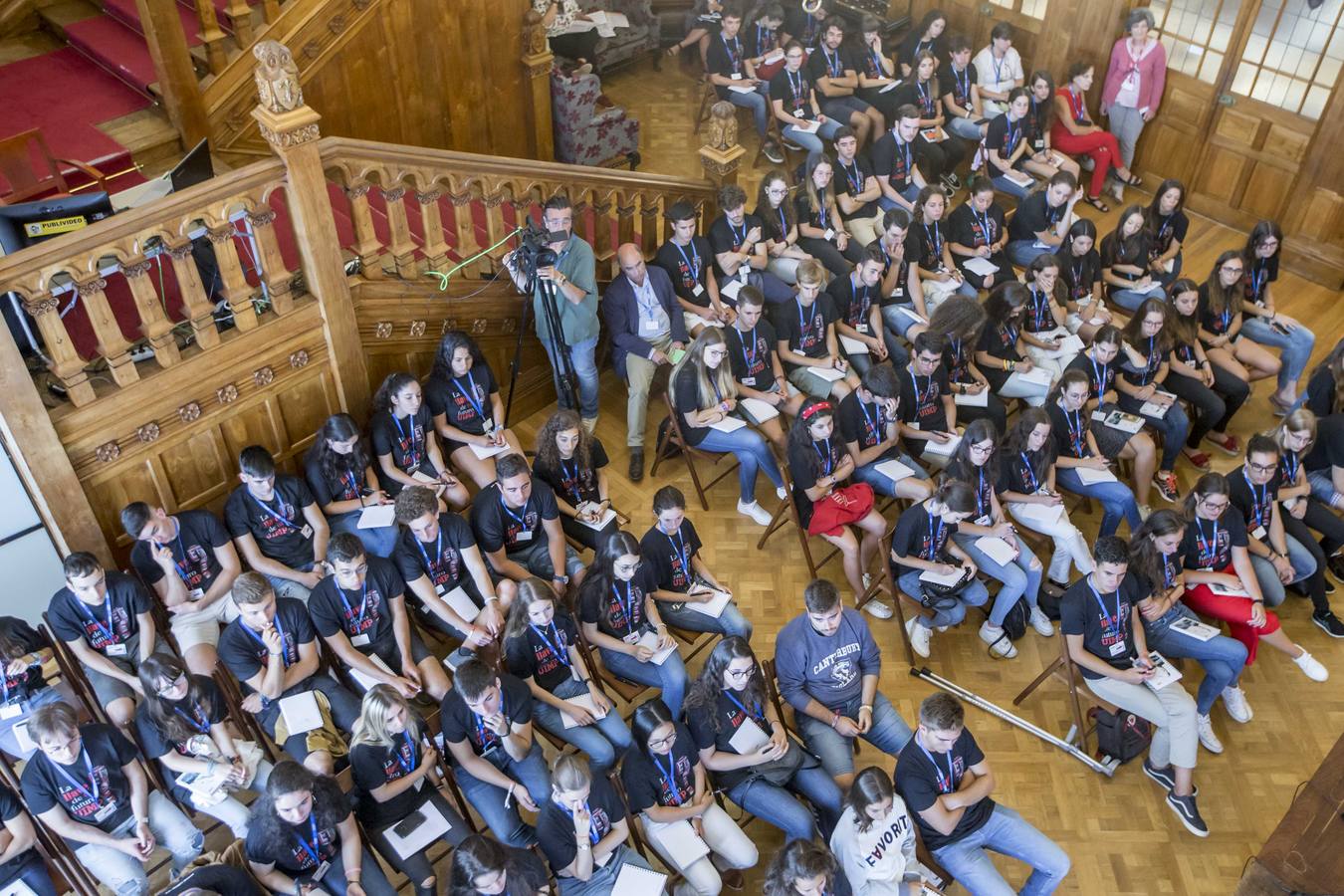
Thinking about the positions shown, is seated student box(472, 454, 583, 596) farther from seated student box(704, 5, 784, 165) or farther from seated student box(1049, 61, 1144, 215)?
seated student box(1049, 61, 1144, 215)

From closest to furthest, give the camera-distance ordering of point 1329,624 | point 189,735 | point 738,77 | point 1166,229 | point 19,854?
point 19,854
point 189,735
point 1329,624
point 1166,229
point 738,77

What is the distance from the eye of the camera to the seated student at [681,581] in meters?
5.59

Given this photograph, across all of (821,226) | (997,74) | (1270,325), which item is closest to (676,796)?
(821,226)

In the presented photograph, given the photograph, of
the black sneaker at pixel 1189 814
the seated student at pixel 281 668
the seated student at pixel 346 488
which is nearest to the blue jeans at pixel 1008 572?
the black sneaker at pixel 1189 814

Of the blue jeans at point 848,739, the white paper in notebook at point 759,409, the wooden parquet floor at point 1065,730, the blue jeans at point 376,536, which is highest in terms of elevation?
the white paper in notebook at point 759,409

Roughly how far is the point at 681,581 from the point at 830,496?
107 centimetres

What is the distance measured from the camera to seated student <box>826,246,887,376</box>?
289 inches

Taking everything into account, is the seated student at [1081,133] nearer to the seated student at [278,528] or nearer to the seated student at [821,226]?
the seated student at [821,226]

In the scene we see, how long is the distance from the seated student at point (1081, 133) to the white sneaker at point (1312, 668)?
15.9 feet

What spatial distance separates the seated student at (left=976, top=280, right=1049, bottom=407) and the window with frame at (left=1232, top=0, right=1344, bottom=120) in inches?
136

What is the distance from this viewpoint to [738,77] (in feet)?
33.1

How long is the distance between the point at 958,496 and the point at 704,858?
7.18 feet

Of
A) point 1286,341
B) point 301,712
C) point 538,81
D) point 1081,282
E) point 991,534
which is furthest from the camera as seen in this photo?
point 538,81

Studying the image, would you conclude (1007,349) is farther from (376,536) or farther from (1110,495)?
(376,536)
